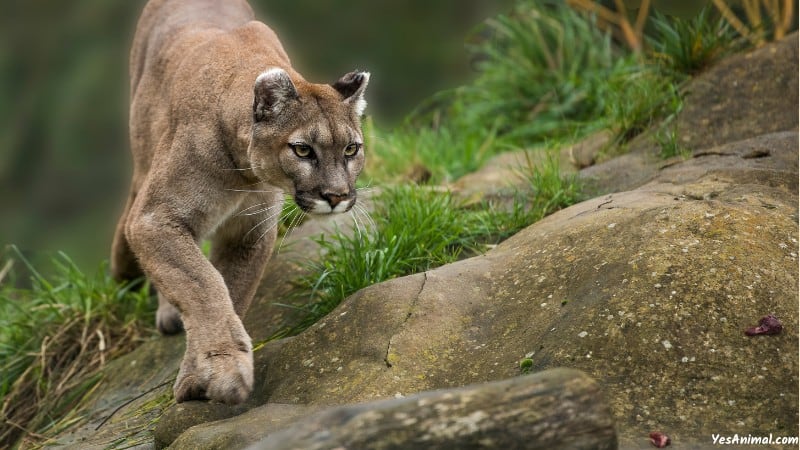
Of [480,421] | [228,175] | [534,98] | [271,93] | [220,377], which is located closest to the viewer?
[480,421]

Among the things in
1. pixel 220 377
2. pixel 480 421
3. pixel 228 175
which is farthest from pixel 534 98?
pixel 480 421

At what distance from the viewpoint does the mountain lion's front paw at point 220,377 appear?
4.81 m

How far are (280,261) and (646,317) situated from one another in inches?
109

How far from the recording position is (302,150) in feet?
17.1

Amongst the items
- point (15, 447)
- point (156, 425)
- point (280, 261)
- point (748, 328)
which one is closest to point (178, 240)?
point (156, 425)

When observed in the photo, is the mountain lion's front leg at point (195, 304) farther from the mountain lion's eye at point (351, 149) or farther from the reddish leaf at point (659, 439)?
the reddish leaf at point (659, 439)

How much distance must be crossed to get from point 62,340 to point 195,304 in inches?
85.1

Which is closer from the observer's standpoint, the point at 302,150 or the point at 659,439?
the point at 659,439

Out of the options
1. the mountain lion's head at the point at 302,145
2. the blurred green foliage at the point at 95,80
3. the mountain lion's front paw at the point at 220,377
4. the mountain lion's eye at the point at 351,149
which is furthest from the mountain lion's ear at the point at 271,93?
the blurred green foliage at the point at 95,80

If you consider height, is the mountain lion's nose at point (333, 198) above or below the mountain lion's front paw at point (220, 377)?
above

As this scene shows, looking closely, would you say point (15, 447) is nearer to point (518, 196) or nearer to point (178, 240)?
point (178, 240)

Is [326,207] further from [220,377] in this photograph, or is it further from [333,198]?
[220,377]

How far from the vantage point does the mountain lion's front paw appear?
481 cm

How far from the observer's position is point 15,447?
6.19 meters
